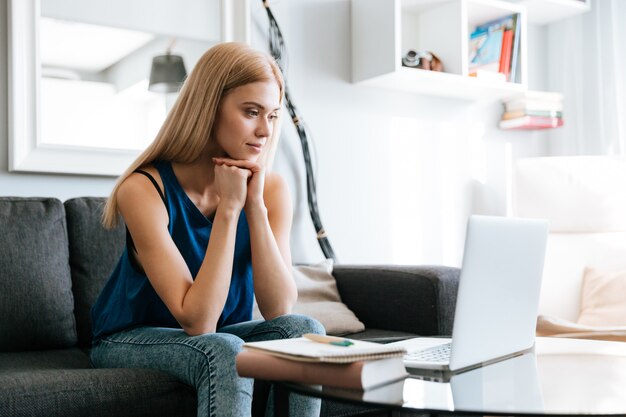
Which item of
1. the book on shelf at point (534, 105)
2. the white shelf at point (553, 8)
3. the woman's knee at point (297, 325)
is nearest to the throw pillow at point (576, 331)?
the woman's knee at point (297, 325)

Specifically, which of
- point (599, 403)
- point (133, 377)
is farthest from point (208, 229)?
point (599, 403)

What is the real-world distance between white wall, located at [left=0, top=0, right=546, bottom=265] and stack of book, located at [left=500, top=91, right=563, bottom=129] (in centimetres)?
10

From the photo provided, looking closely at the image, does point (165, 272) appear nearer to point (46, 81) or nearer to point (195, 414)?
point (195, 414)

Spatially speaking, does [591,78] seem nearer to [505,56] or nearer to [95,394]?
[505,56]

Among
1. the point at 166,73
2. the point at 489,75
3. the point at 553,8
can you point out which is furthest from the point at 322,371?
the point at 553,8

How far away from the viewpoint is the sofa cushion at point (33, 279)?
1835 mm

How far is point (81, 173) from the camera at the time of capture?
2287 millimetres

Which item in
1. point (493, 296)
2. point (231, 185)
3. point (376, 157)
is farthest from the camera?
point (376, 157)

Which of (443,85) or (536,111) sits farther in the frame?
(536,111)

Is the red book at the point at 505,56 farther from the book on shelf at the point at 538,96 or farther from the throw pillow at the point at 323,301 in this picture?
the throw pillow at the point at 323,301

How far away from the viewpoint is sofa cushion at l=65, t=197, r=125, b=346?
1979mm

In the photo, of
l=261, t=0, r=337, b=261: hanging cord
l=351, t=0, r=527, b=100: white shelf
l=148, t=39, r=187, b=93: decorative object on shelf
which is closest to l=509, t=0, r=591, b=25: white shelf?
l=351, t=0, r=527, b=100: white shelf

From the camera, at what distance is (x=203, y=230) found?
165cm

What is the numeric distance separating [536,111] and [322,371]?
2.57m
